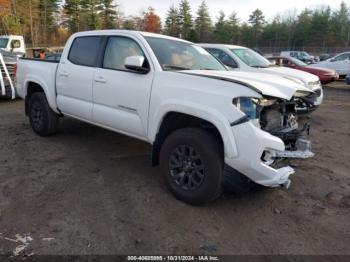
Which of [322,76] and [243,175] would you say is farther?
[322,76]

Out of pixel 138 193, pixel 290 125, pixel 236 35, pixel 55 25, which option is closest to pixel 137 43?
pixel 138 193

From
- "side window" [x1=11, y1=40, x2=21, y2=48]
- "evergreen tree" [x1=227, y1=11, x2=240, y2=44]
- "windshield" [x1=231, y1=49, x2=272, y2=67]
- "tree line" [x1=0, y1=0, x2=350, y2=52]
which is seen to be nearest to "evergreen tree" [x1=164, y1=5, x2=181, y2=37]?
"tree line" [x1=0, y1=0, x2=350, y2=52]

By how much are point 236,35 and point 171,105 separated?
75968 millimetres

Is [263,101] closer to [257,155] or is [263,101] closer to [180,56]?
[257,155]

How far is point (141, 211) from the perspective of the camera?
140 inches

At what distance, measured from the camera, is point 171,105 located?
3.64 metres

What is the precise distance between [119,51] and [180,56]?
0.84 metres

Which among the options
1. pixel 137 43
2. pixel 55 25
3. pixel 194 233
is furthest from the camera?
pixel 55 25

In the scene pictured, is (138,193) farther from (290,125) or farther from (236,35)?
(236,35)

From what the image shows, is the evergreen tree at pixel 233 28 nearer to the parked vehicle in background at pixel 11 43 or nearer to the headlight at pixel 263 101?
the parked vehicle in background at pixel 11 43

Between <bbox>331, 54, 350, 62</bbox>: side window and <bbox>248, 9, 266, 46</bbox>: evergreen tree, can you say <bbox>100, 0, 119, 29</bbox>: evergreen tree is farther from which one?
<bbox>331, 54, 350, 62</bbox>: side window

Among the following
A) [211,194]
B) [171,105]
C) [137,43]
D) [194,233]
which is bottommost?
[194,233]

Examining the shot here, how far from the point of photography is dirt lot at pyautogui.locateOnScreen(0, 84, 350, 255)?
9.83 feet

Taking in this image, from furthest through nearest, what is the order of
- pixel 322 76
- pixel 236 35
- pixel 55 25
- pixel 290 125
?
1. pixel 236 35
2. pixel 55 25
3. pixel 322 76
4. pixel 290 125
